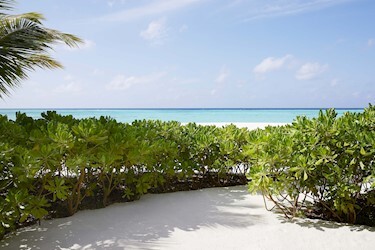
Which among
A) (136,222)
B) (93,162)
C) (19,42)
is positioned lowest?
(136,222)

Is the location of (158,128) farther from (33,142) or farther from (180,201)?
(33,142)

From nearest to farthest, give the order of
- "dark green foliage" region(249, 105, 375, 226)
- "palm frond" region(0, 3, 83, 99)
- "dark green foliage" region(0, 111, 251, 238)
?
"dark green foliage" region(0, 111, 251, 238) → "dark green foliage" region(249, 105, 375, 226) → "palm frond" region(0, 3, 83, 99)

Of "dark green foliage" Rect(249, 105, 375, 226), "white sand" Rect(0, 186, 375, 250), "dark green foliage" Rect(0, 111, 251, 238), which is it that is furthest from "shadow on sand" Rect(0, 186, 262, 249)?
"dark green foliage" Rect(249, 105, 375, 226)

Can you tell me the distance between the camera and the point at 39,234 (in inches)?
135

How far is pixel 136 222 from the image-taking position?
379 centimetres

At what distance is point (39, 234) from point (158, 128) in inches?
104

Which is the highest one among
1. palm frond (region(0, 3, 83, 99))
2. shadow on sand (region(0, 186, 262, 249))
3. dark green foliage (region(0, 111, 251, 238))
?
palm frond (region(0, 3, 83, 99))

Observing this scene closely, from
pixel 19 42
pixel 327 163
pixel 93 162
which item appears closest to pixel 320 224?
pixel 327 163

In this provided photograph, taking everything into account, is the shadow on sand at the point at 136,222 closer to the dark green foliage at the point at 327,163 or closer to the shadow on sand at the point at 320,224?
the shadow on sand at the point at 320,224

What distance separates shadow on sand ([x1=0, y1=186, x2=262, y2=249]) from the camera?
10.6 feet

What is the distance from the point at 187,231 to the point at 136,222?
657mm

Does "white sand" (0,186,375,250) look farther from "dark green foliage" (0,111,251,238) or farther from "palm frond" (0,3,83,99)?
"palm frond" (0,3,83,99)

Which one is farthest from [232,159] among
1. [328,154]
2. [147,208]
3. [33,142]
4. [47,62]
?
[47,62]

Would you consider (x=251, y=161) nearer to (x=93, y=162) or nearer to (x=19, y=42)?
(x=93, y=162)
